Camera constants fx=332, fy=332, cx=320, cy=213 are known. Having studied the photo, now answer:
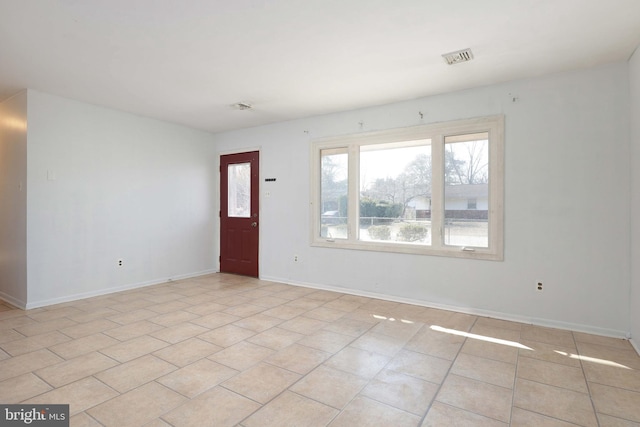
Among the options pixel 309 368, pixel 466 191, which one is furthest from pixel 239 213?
pixel 309 368

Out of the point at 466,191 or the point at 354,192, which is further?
the point at 354,192

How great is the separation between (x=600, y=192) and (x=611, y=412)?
7.17 ft

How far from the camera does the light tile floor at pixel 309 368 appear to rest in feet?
6.79

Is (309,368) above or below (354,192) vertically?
below

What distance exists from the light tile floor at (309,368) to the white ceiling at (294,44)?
2725 mm

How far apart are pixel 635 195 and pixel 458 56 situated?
209 centimetres

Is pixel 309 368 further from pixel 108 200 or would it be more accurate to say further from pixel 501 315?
pixel 108 200

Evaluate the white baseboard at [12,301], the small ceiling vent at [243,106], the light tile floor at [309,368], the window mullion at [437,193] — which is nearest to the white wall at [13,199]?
the white baseboard at [12,301]

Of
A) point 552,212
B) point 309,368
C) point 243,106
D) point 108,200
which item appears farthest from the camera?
point 108,200

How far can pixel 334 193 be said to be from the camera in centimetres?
522

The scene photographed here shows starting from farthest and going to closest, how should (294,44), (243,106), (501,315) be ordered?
1. (243,106)
2. (501,315)
3. (294,44)

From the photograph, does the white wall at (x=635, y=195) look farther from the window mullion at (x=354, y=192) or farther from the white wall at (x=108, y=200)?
the white wall at (x=108, y=200)
